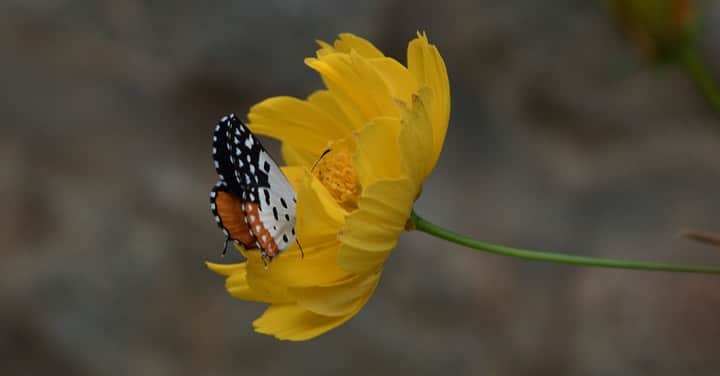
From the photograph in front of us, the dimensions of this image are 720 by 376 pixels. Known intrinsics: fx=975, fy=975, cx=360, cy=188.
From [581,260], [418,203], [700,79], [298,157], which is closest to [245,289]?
[298,157]

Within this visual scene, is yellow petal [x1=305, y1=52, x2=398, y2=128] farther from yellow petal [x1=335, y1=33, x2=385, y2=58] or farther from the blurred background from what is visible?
the blurred background

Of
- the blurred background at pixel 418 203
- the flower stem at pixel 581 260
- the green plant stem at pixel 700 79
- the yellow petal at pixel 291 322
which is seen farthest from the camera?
the blurred background at pixel 418 203

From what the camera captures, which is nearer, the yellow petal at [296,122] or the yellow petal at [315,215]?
the yellow petal at [315,215]

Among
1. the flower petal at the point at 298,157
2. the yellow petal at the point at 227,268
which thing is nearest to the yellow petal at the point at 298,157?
the flower petal at the point at 298,157

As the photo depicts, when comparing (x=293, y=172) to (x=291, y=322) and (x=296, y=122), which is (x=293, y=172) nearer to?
(x=296, y=122)

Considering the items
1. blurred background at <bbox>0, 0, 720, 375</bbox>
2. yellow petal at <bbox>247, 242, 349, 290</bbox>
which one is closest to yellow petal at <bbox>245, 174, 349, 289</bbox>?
yellow petal at <bbox>247, 242, 349, 290</bbox>

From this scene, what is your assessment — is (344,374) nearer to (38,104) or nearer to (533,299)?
(533,299)

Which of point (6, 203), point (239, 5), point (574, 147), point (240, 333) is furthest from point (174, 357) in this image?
point (574, 147)

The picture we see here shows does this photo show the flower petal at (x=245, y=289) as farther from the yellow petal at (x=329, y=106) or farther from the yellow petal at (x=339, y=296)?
the yellow petal at (x=329, y=106)
